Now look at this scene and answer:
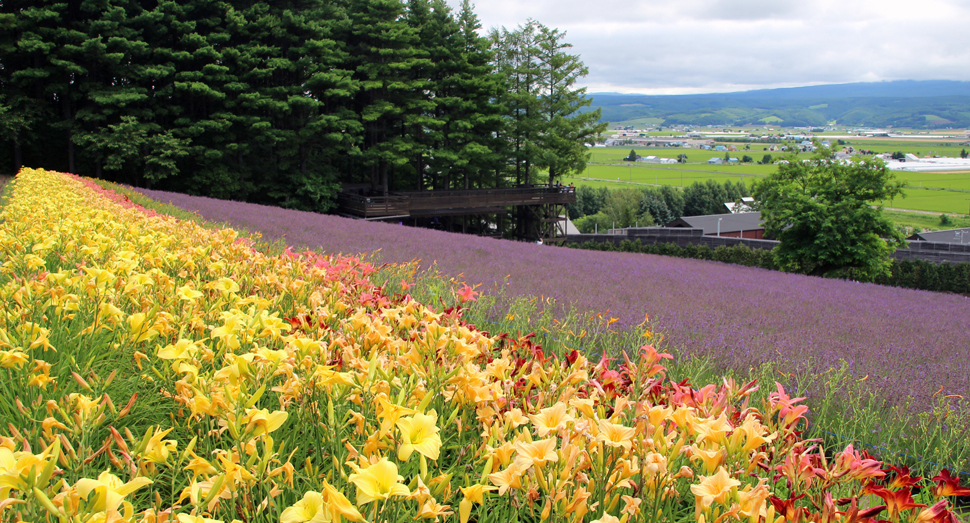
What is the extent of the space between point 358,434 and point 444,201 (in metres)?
24.8

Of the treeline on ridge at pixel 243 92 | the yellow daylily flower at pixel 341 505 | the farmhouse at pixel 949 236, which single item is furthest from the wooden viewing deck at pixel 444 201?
the farmhouse at pixel 949 236

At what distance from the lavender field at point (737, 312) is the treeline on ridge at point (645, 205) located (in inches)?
2754

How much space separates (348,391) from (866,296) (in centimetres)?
989

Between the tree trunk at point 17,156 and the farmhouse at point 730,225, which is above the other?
the tree trunk at point 17,156

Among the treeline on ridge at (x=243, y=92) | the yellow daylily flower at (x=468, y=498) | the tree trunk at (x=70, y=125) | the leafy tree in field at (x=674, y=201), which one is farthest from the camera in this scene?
the leafy tree in field at (x=674, y=201)

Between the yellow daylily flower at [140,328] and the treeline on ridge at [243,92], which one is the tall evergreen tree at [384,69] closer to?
the treeline on ridge at [243,92]

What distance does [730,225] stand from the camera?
5594 cm

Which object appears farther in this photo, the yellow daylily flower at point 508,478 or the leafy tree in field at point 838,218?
the leafy tree in field at point 838,218

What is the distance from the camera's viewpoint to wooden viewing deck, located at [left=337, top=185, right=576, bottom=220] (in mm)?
23680

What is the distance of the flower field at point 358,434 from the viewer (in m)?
1.05

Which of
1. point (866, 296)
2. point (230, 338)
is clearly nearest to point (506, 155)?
point (866, 296)

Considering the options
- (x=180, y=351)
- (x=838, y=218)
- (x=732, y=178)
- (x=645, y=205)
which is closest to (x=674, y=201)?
(x=645, y=205)

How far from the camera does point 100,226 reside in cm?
391

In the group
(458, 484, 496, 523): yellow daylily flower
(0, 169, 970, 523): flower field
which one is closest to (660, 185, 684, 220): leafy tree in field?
(0, 169, 970, 523): flower field
